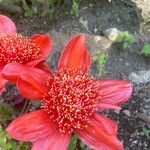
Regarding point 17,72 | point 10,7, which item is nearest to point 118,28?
point 10,7

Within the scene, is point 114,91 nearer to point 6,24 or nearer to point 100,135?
point 100,135

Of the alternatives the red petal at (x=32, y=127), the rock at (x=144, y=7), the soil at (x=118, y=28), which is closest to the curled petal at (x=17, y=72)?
the red petal at (x=32, y=127)

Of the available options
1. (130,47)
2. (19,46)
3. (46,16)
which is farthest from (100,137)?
(46,16)

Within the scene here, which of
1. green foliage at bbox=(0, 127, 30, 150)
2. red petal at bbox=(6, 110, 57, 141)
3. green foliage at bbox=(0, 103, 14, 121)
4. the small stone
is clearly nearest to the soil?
the small stone

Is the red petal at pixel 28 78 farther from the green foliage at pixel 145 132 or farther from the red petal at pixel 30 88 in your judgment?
the green foliage at pixel 145 132

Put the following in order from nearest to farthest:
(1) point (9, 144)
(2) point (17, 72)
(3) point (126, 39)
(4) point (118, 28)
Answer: (2) point (17, 72)
(1) point (9, 144)
(3) point (126, 39)
(4) point (118, 28)

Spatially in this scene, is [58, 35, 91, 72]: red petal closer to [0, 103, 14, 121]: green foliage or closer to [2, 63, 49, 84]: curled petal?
[2, 63, 49, 84]: curled petal
